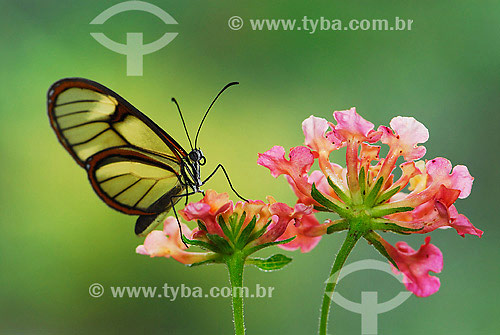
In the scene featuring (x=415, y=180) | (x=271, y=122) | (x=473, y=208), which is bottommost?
(x=415, y=180)

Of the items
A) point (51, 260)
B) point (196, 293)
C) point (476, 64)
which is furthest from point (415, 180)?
point (476, 64)

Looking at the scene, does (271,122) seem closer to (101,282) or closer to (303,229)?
(101,282)

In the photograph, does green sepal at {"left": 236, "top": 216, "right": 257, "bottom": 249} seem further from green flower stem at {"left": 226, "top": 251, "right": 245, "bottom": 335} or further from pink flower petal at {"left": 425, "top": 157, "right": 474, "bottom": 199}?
pink flower petal at {"left": 425, "top": 157, "right": 474, "bottom": 199}

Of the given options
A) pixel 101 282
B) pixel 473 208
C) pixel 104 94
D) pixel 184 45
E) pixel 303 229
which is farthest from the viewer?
pixel 184 45

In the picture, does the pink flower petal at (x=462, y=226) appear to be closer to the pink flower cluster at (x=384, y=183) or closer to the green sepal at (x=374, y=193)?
the pink flower cluster at (x=384, y=183)

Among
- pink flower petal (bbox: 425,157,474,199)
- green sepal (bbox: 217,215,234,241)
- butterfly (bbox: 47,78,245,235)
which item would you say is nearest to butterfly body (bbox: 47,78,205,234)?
butterfly (bbox: 47,78,245,235)

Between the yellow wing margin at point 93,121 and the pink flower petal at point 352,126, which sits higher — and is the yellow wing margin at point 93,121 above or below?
above

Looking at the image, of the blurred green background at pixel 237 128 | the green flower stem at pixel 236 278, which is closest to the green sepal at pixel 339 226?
the green flower stem at pixel 236 278
